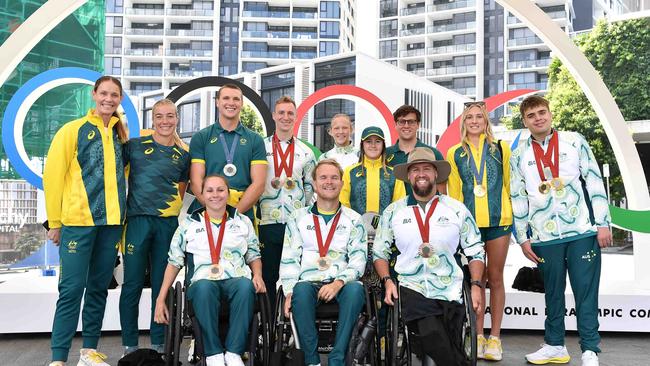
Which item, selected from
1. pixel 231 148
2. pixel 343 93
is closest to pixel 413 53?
pixel 343 93

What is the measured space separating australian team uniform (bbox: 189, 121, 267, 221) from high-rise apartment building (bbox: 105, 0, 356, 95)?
4563cm

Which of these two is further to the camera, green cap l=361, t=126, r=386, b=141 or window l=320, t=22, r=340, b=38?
window l=320, t=22, r=340, b=38

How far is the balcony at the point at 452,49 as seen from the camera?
4766 centimetres

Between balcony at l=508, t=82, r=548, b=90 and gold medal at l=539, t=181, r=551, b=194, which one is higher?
balcony at l=508, t=82, r=548, b=90

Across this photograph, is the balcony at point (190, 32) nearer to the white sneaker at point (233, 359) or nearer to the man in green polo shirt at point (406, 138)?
the man in green polo shirt at point (406, 138)

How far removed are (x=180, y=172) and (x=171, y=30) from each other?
158 feet

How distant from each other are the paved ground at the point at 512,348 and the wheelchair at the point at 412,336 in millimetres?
846

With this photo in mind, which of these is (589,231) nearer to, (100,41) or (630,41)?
(100,41)

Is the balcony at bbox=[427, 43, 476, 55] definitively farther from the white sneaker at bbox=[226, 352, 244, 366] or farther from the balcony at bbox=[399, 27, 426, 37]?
the white sneaker at bbox=[226, 352, 244, 366]

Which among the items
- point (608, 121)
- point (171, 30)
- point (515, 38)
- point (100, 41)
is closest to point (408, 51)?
point (515, 38)

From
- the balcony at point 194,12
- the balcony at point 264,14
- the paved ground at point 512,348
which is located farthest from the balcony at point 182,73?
the paved ground at point 512,348

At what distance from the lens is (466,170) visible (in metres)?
3.81

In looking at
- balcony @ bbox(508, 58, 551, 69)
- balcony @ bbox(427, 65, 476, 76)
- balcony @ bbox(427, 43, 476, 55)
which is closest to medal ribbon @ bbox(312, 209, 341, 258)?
balcony @ bbox(508, 58, 551, 69)

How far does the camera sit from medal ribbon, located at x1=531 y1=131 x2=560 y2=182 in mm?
3639
